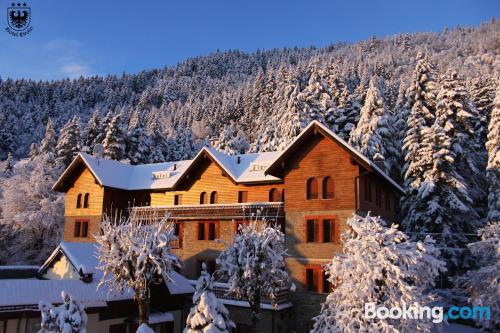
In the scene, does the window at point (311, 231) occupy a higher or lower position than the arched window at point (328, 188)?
lower

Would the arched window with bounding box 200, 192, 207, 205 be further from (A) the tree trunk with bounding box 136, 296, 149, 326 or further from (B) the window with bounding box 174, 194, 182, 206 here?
(A) the tree trunk with bounding box 136, 296, 149, 326

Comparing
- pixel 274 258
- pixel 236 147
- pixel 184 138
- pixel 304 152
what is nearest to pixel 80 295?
pixel 274 258

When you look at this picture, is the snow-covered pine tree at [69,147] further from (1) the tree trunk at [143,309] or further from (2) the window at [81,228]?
(1) the tree trunk at [143,309]

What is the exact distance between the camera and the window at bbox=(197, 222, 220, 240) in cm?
3288

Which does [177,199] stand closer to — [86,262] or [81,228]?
[81,228]

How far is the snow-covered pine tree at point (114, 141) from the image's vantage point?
189ft

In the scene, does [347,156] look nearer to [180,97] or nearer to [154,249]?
[154,249]

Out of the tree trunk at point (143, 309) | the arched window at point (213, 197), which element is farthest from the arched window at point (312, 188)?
Answer: the tree trunk at point (143, 309)

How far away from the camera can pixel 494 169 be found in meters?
35.5

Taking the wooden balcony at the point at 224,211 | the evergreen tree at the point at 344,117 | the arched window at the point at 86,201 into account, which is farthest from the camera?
Result: the evergreen tree at the point at 344,117

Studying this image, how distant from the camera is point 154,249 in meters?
21.6

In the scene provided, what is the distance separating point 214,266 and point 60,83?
181618 millimetres

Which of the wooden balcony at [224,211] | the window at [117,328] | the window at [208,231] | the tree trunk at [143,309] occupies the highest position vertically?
the wooden balcony at [224,211]

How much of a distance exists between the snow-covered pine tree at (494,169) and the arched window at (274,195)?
677 inches
